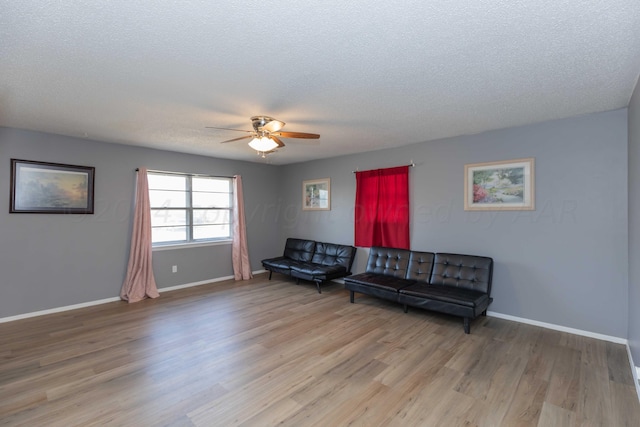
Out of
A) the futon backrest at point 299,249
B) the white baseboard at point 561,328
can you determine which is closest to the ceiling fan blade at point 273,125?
the futon backrest at point 299,249

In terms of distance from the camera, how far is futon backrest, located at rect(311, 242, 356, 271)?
533cm

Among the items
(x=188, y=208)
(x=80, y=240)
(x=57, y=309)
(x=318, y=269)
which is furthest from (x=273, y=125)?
(x=57, y=309)

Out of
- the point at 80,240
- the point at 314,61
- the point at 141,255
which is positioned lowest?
the point at 141,255

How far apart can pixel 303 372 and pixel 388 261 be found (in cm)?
252

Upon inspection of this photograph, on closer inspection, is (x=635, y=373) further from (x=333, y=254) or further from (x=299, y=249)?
(x=299, y=249)

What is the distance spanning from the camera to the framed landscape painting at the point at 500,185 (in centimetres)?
362

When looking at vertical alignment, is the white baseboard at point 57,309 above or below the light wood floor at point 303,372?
above

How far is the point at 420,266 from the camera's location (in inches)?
169

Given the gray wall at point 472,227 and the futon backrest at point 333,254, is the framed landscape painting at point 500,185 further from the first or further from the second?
the futon backrest at point 333,254

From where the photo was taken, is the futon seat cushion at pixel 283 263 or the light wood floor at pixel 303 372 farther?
the futon seat cushion at pixel 283 263

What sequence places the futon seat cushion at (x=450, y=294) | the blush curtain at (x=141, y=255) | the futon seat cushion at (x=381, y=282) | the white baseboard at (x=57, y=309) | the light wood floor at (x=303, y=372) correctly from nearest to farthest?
the light wood floor at (x=303, y=372)
the futon seat cushion at (x=450, y=294)
the white baseboard at (x=57, y=309)
the futon seat cushion at (x=381, y=282)
the blush curtain at (x=141, y=255)

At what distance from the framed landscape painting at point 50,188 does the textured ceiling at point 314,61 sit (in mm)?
630

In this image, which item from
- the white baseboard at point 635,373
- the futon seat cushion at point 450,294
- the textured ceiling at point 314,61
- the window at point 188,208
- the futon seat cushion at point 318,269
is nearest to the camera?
the textured ceiling at point 314,61

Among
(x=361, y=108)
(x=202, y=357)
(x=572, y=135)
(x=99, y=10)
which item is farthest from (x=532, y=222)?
(x=99, y=10)
